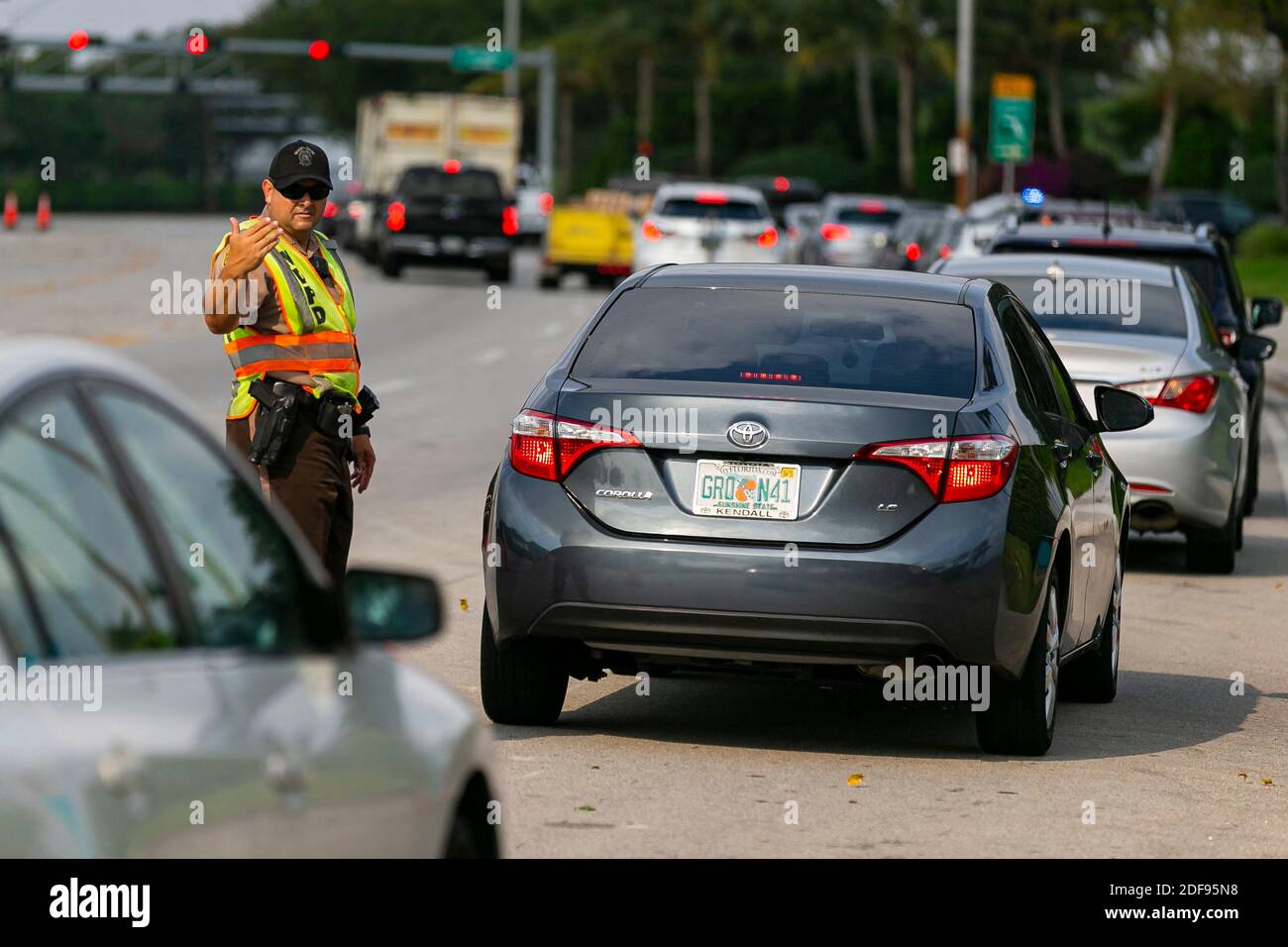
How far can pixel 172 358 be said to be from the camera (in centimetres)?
2639

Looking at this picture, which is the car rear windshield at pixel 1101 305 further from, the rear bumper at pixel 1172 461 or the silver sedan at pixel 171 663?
the silver sedan at pixel 171 663

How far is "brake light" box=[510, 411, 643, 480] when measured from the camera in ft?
25.3

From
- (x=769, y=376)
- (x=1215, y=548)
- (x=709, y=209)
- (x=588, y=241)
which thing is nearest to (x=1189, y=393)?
(x=1215, y=548)

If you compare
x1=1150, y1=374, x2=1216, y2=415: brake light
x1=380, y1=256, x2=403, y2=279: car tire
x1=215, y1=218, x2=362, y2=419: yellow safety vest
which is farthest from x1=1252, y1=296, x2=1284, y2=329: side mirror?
x1=380, y1=256, x2=403, y2=279: car tire

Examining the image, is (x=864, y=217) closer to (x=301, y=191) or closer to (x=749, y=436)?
(x=301, y=191)

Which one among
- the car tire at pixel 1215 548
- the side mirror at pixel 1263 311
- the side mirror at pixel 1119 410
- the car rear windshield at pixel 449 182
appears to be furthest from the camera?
the car rear windshield at pixel 449 182

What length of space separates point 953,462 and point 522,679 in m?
1.53

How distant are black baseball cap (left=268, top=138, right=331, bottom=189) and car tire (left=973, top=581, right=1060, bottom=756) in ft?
8.33

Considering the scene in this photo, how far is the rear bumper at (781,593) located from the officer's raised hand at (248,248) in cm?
111

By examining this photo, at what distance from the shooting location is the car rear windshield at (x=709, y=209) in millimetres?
38562

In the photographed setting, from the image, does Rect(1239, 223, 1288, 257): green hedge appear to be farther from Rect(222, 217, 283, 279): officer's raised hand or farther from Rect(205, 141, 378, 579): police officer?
Rect(222, 217, 283, 279): officer's raised hand

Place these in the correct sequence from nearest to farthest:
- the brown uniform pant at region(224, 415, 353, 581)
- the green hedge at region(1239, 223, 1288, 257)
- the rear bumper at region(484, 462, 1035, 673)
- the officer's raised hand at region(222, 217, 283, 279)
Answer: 1. the rear bumper at region(484, 462, 1035, 673)
2. the officer's raised hand at region(222, 217, 283, 279)
3. the brown uniform pant at region(224, 415, 353, 581)
4. the green hedge at region(1239, 223, 1288, 257)

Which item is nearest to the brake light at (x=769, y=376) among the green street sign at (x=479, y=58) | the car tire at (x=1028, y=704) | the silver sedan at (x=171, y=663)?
the car tire at (x=1028, y=704)

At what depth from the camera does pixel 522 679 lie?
8.14 meters
